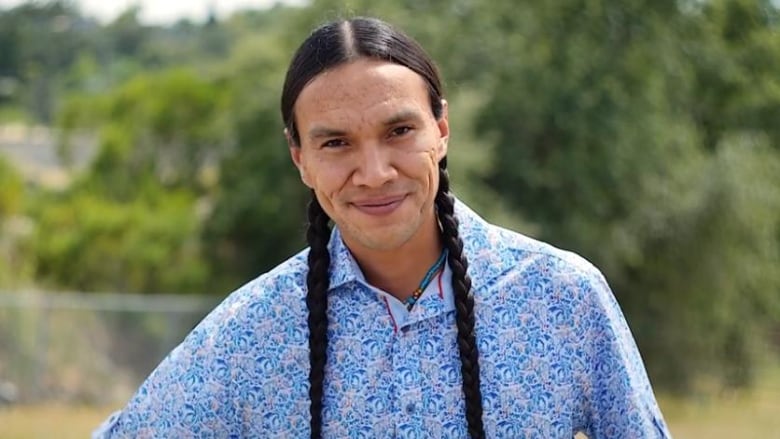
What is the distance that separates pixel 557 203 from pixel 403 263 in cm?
1436

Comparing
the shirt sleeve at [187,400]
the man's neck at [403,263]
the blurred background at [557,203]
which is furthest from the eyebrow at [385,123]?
the blurred background at [557,203]

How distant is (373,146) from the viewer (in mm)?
2031

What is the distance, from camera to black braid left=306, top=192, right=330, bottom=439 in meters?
2.10

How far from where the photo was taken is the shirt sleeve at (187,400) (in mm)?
2121

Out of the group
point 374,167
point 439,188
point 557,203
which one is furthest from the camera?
point 557,203

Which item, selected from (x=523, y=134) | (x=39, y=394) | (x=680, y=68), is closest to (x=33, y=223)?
(x=39, y=394)

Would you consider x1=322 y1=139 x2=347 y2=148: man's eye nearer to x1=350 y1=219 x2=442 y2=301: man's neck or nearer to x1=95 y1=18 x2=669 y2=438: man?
x1=95 y1=18 x2=669 y2=438: man

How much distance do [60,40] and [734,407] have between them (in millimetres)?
49533

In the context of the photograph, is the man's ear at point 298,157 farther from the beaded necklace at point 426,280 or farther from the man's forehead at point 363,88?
the beaded necklace at point 426,280

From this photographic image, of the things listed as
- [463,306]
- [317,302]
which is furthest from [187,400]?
[463,306]

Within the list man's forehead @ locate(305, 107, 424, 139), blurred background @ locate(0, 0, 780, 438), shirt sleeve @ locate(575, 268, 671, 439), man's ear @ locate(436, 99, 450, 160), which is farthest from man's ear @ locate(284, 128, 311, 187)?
blurred background @ locate(0, 0, 780, 438)

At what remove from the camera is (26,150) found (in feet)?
125

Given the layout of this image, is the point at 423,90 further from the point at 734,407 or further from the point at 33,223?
the point at 33,223

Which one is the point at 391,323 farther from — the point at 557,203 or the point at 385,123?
the point at 557,203
